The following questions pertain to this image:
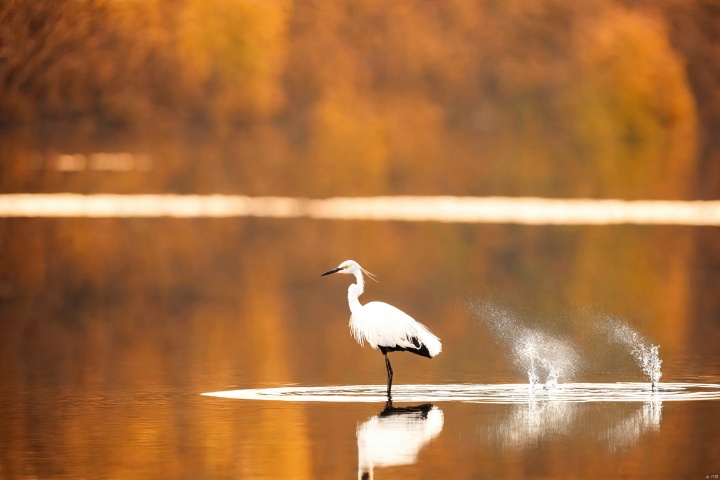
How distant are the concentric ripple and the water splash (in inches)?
11.6

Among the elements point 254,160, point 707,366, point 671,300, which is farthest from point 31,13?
point 707,366

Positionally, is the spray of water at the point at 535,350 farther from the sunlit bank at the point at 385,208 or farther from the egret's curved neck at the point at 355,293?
the sunlit bank at the point at 385,208

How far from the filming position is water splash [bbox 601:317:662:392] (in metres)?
17.1

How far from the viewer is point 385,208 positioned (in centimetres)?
4144

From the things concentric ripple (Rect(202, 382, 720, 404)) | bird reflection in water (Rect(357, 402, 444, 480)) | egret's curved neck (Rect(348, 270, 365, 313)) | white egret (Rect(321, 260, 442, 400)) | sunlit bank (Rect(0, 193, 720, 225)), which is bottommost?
bird reflection in water (Rect(357, 402, 444, 480))

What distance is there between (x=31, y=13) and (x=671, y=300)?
76.6 metres

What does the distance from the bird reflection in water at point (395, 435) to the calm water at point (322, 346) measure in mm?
31

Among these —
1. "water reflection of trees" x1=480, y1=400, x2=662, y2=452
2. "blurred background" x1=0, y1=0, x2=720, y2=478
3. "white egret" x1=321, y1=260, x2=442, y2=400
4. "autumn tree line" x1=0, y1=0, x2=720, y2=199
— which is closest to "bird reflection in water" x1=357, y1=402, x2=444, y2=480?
"blurred background" x1=0, y1=0, x2=720, y2=478

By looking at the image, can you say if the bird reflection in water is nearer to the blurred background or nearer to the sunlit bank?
the blurred background

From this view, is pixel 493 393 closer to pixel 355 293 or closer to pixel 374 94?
pixel 355 293

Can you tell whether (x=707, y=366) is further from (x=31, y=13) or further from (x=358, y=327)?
(x=31, y=13)

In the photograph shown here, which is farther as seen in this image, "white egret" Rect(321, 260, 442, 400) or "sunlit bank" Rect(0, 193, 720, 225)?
"sunlit bank" Rect(0, 193, 720, 225)

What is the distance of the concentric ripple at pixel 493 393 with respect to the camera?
15.4m

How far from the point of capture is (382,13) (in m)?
142
